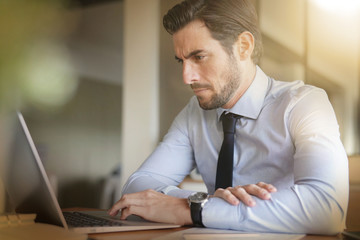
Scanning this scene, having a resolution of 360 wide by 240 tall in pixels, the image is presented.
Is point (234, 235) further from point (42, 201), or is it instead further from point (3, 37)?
point (3, 37)

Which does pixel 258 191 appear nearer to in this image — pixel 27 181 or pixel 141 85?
pixel 27 181

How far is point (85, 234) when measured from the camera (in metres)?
0.67

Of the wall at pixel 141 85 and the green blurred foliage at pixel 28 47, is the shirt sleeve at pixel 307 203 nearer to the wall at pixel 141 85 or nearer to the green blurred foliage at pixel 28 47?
the wall at pixel 141 85

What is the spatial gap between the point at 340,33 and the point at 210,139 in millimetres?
1100

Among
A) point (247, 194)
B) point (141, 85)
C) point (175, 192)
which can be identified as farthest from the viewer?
point (141, 85)

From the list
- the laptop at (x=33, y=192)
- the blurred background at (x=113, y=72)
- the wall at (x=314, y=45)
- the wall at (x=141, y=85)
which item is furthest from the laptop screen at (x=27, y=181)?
the wall at (x=141, y=85)

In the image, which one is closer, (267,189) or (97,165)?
(267,189)

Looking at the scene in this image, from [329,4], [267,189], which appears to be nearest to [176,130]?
[267,189]

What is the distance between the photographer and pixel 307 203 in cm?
82

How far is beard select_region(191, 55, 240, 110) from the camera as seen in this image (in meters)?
1.23

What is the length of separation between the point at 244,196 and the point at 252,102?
18.0 inches

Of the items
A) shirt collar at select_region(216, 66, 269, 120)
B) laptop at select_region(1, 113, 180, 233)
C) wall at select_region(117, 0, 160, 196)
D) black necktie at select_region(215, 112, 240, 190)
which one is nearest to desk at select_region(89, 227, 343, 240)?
laptop at select_region(1, 113, 180, 233)

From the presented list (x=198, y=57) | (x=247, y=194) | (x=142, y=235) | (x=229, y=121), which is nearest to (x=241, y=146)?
(x=229, y=121)

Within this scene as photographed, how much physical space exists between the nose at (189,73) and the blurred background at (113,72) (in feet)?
2.04
